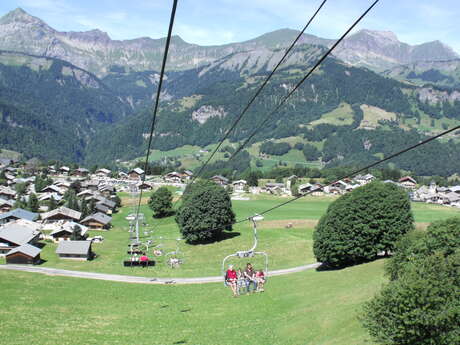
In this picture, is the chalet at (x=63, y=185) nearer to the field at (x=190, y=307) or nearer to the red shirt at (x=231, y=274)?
the field at (x=190, y=307)

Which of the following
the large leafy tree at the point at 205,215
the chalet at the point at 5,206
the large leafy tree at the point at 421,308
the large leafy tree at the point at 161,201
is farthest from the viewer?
the chalet at the point at 5,206

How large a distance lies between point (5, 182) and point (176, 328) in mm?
177053

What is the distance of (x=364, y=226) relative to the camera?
50.6 meters

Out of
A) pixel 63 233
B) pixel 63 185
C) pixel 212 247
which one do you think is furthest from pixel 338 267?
pixel 63 185

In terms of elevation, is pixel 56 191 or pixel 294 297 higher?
pixel 294 297

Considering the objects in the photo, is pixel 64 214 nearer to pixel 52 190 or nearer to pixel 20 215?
pixel 20 215

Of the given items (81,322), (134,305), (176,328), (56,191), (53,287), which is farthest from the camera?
(56,191)

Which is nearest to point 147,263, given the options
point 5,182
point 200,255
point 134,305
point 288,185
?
point 200,255

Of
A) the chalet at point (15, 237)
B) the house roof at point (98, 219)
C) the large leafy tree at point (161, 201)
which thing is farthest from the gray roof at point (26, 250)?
the large leafy tree at point (161, 201)

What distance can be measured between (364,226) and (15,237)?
201ft

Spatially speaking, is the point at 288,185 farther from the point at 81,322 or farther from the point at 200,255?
the point at 81,322

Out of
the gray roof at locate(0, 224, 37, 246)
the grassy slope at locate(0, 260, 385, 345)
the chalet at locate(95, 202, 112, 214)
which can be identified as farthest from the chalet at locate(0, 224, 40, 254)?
the chalet at locate(95, 202, 112, 214)

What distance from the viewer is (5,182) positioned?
186500 mm

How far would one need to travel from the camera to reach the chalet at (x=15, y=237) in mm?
77188
